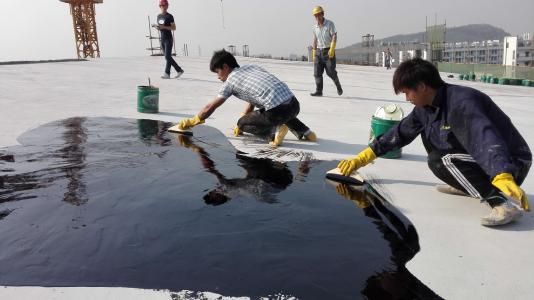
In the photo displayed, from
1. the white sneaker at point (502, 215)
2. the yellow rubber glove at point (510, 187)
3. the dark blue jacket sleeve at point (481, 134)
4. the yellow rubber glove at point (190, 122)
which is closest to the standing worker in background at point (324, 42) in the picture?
the yellow rubber glove at point (190, 122)

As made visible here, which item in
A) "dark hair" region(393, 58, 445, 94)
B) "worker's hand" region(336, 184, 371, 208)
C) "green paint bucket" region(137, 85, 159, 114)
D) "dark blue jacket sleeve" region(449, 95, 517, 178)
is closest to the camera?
"dark blue jacket sleeve" region(449, 95, 517, 178)

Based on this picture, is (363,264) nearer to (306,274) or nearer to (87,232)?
(306,274)

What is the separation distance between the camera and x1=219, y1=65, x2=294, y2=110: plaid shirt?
3.74 m

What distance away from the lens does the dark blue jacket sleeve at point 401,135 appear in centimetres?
271

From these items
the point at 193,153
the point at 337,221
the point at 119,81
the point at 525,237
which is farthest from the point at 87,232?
the point at 119,81

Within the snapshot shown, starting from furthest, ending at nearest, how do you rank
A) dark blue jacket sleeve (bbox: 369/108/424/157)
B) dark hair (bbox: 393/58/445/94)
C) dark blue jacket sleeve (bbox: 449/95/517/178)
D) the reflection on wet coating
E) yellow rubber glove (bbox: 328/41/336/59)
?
A: 1. yellow rubber glove (bbox: 328/41/336/59)
2. dark blue jacket sleeve (bbox: 369/108/424/157)
3. dark hair (bbox: 393/58/445/94)
4. dark blue jacket sleeve (bbox: 449/95/517/178)
5. the reflection on wet coating

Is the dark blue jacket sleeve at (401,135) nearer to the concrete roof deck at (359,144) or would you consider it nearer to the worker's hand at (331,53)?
the concrete roof deck at (359,144)

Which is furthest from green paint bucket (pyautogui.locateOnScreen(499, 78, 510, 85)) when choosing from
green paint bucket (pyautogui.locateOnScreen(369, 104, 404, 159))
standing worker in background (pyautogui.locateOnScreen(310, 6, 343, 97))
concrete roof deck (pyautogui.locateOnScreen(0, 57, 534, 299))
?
green paint bucket (pyautogui.locateOnScreen(369, 104, 404, 159))

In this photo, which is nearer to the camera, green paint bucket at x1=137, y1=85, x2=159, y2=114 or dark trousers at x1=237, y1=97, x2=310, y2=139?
dark trousers at x1=237, y1=97, x2=310, y2=139

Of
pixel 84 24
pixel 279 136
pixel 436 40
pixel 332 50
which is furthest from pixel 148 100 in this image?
pixel 84 24

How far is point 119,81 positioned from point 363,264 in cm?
745

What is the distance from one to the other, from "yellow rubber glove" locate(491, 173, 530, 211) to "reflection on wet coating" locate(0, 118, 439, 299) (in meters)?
0.50

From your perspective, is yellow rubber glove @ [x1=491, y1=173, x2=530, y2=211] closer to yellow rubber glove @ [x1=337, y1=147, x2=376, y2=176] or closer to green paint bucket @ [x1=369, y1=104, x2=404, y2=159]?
yellow rubber glove @ [x1=337, y1=147, x2=376, y2=176]

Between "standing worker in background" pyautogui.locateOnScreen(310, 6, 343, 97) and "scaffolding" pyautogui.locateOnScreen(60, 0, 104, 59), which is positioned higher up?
"scaffolding" pyautogui.locateOnScreen(60, 0, 104, 59)
